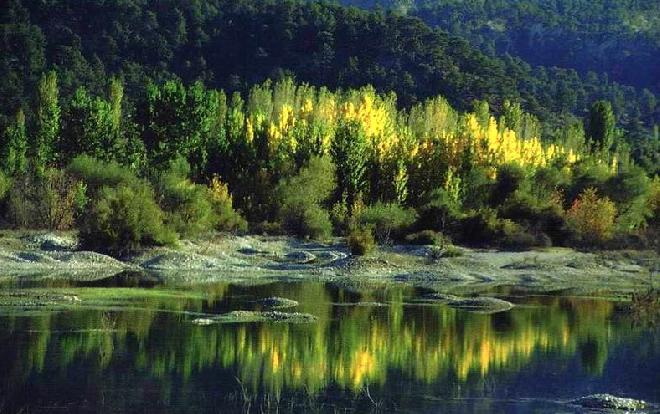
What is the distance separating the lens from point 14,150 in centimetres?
6681

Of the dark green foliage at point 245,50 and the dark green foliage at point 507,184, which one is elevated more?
the dark green foliage at point 245,50

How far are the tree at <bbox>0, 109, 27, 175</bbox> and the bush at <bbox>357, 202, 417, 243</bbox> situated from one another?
19335mm

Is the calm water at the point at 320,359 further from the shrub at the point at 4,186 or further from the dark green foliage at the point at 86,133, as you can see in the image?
the dark green foliage at the point at 86,133

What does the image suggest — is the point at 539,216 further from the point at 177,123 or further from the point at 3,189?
the point at 3,189

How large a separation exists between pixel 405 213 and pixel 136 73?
5699 cm

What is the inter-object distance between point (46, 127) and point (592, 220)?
103 ft

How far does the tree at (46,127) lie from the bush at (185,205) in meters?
7.87

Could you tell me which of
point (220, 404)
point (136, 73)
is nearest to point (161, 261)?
point (220, 404)

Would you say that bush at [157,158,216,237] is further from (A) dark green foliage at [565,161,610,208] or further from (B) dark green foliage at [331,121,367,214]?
(A) dark green foliage at [565,161,610,208]

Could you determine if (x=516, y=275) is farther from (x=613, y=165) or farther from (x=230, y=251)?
(x=613, y=165)

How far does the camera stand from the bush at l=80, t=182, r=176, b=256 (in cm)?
5166

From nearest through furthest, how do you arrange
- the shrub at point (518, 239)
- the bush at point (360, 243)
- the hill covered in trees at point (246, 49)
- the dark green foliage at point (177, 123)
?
the bush at point (360, 243), the shrub at point (518, 239), the dark green foliage at point (177, 123), the hill covered in trees at point (246, 49)

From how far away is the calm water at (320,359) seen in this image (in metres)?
21.8

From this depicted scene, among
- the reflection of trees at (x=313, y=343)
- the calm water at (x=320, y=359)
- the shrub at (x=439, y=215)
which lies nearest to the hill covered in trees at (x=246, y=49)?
the shrub at (x=439, y=215)
